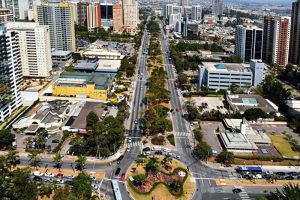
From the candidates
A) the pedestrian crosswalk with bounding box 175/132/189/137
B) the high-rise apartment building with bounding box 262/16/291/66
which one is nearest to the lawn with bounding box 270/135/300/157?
the pedestrian crosswalk with bounding box 175/132/189/137

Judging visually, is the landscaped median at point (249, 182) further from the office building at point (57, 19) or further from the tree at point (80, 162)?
the office building at point (57, 19)

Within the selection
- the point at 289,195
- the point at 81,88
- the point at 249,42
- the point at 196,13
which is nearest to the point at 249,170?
the point at 289,195

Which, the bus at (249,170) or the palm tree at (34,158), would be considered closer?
the bus at (249,170)

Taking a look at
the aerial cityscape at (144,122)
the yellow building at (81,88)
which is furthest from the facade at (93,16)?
A: the yellow building at (81,88)

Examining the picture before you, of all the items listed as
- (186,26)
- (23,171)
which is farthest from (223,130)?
(186,26)

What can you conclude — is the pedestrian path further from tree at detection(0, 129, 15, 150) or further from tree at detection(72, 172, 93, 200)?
tree at detection(0, 129, 15, 150)

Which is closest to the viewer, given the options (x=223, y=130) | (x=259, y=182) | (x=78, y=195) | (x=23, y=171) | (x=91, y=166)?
(x=78, y=195)

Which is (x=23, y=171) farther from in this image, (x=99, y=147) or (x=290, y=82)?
(x=290, y=82)
